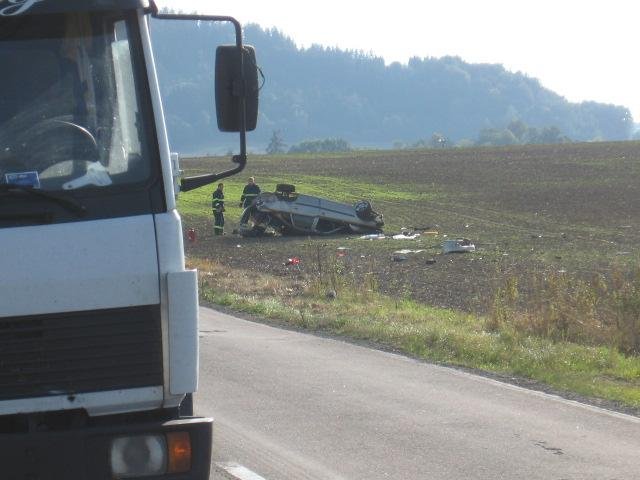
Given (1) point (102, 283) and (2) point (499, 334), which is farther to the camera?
(2) point (499, 334)

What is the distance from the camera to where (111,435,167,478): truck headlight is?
503 centimetres

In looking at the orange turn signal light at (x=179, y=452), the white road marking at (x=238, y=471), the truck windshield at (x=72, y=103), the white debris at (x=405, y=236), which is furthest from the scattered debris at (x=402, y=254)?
the orange turn signal light at (x=179, y=452)

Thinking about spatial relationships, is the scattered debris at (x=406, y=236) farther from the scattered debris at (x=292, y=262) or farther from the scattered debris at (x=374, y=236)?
the scattered debris at (x=292, y=262)

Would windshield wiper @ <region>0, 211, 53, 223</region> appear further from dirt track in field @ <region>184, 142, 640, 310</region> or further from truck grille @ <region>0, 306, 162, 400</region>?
dirt track in field @ <region>184, 142, 640, 310</region>

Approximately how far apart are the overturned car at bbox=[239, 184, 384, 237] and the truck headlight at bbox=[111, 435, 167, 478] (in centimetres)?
2781

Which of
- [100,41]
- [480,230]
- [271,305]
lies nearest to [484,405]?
[100,41]

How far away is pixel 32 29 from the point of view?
211 inches

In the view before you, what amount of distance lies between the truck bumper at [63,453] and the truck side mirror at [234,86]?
5.70ft

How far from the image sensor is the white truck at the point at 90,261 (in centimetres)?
497

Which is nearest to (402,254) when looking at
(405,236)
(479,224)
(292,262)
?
(292,262)

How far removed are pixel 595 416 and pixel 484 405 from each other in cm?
94

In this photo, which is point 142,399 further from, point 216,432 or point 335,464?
point 216,432

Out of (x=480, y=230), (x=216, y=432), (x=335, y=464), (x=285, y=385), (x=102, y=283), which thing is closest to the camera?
(x=102, y=283)

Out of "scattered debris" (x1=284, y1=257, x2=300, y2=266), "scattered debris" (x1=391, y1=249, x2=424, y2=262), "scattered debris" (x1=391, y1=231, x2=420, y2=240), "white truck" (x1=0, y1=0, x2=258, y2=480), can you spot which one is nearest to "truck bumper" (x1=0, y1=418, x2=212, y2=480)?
"white truck" (x1=0, y1=0, x2=258, y2=480)
